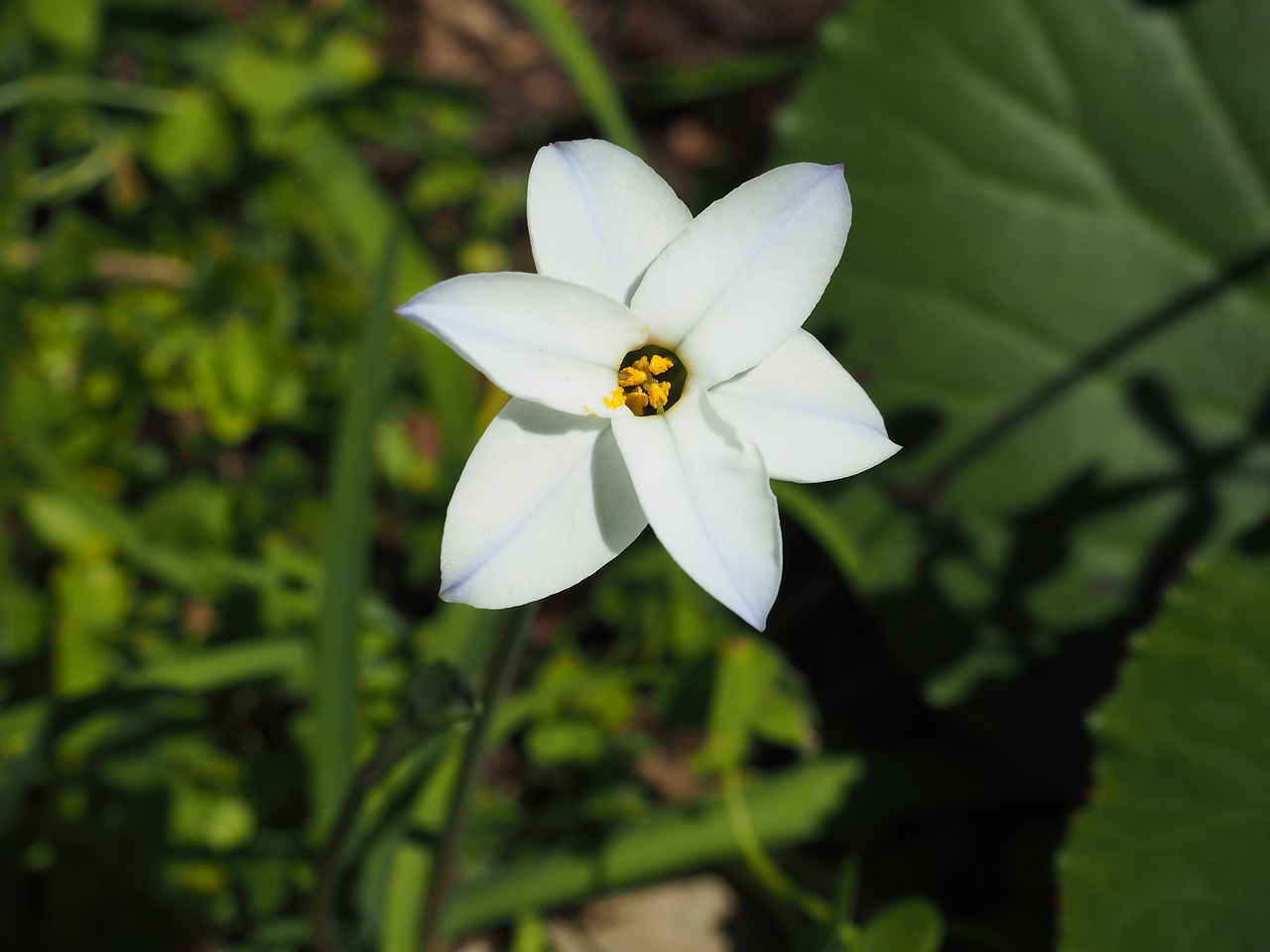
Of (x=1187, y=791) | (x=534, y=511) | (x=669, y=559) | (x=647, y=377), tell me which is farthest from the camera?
(x=669, y=559)

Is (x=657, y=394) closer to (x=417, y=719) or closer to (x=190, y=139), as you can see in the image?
(x=417, y=719)

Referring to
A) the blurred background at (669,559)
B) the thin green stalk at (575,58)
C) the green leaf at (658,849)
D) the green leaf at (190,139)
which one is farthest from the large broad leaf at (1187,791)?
the green leaf at (190,139)

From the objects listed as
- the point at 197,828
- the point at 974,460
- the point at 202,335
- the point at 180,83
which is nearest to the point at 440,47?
the point at 180,83

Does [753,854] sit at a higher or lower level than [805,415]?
lower

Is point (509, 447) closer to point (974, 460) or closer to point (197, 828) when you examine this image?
point (197, 828)

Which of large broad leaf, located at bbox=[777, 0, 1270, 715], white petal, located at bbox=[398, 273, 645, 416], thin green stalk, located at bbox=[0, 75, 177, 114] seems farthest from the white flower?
thin green stalk, located at bbox=[0, 75, 177, 114]

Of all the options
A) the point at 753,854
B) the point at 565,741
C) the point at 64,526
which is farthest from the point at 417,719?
the point at 64,526

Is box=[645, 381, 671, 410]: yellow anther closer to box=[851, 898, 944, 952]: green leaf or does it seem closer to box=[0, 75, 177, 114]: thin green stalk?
box=[851, 898, 944, 952]: green leaf
